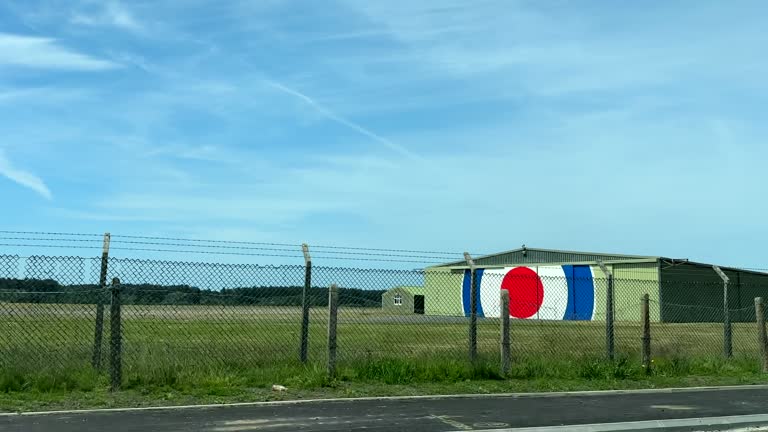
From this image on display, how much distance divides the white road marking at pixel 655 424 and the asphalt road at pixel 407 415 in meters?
0.26

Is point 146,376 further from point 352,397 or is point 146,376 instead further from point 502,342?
point 502,342

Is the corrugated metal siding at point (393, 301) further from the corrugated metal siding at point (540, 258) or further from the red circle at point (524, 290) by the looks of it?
the corrugated metal siding at point (540, 258)

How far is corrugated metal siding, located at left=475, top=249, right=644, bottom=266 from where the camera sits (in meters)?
49.1

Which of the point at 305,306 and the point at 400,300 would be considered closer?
the point at 305,306

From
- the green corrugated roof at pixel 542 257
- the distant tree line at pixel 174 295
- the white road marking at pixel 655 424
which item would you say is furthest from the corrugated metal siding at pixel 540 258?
the white road marking at pixel 655 424

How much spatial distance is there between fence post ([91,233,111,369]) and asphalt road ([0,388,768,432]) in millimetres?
2271

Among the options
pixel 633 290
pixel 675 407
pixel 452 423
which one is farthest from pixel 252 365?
pixel 633 290

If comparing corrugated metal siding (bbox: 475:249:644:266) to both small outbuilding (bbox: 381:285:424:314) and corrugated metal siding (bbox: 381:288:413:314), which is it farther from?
corrugated metal siding (bbox: 381:288:413:314)

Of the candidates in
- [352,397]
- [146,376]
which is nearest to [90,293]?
[146,376]

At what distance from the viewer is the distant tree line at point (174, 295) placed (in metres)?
10.5

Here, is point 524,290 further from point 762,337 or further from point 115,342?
point 115,342

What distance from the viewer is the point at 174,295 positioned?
37.4ft

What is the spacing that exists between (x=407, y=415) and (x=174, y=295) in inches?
171

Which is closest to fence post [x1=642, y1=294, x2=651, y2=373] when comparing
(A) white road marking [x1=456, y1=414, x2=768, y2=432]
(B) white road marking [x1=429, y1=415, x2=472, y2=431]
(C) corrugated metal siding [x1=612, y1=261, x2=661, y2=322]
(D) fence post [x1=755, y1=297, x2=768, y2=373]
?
(D) fence post [x1=755, y1=297, x2=768, y2=373]
